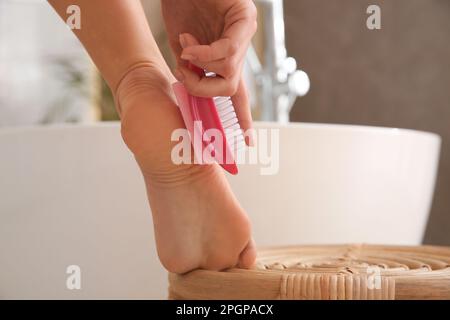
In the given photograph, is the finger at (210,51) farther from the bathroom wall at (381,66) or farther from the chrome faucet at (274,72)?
the bathroom wall at (381,66)

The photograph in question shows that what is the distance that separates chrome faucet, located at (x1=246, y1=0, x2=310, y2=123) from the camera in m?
1.53

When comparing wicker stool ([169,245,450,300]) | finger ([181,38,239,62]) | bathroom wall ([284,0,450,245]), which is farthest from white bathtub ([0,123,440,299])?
bathroom wall ([284,0,450,245])

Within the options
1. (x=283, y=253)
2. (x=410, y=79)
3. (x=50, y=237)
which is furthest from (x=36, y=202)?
(x=410, y=79)

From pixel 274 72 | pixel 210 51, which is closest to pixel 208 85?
pixel 210 51

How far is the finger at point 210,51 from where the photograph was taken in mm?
515

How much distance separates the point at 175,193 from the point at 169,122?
0.06 m

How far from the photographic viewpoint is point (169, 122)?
56 cm

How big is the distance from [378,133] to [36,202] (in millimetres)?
584

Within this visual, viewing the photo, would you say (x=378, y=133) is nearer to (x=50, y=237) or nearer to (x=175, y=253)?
(x=50, y=237)

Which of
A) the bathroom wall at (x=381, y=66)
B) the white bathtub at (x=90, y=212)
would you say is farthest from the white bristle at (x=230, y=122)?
the bathroom wall at (x=381, y=66)

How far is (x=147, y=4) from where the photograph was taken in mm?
1746

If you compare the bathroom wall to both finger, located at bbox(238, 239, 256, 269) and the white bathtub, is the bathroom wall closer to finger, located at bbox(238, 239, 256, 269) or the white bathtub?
the white bathtub

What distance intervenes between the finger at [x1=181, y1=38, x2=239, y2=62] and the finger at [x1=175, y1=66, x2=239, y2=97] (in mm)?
23

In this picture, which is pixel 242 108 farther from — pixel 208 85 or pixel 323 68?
pixel 323 68
